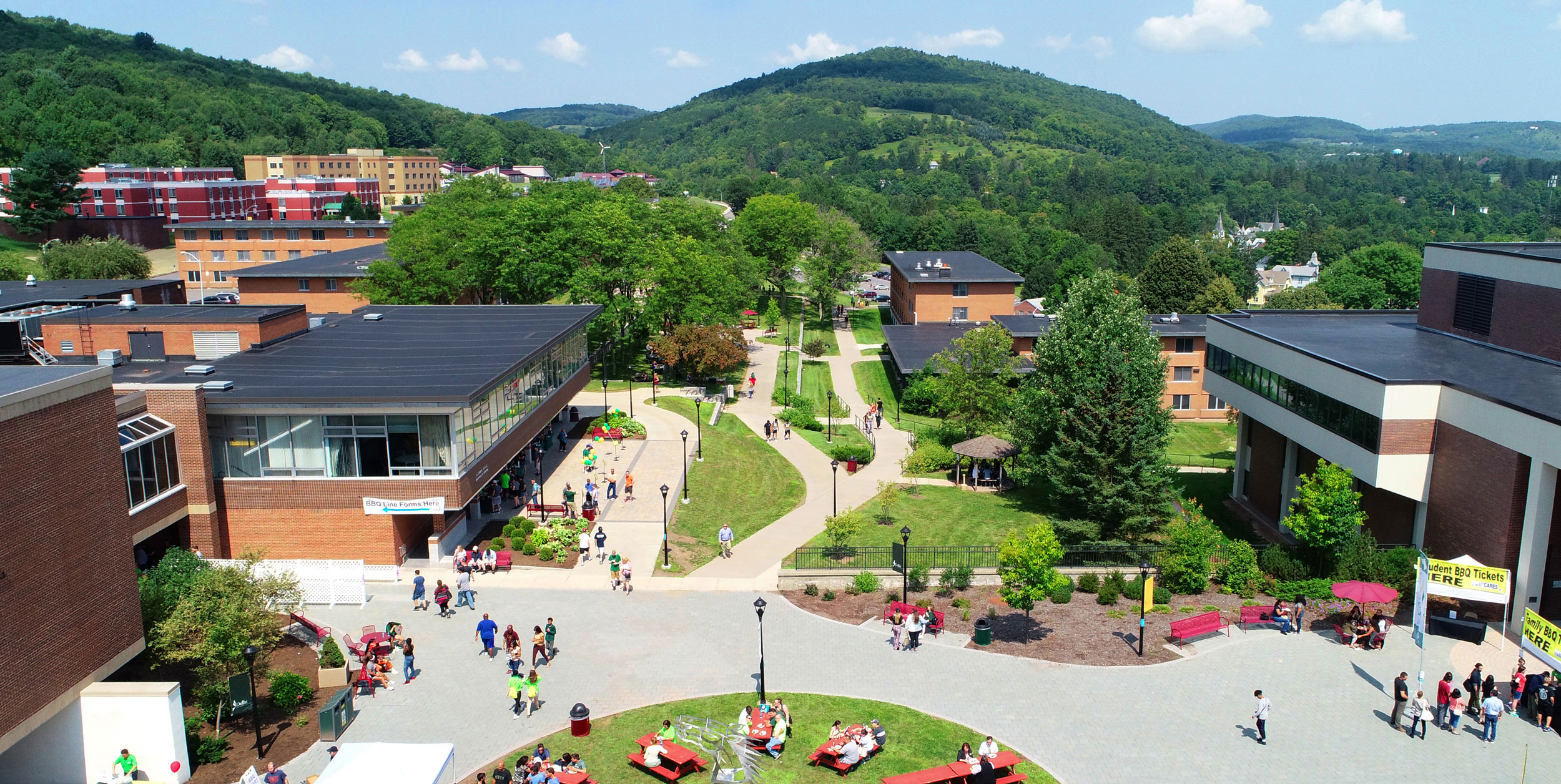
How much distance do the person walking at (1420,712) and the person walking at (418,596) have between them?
2596 cm

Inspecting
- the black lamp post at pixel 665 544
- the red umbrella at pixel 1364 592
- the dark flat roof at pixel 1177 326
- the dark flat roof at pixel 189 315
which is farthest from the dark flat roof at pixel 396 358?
the dark flat roof at pixel 1177 326

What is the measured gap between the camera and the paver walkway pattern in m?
21.8

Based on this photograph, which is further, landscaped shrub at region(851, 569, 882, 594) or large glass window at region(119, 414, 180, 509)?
landscaped shrub at region(851, 569, 882, 594)

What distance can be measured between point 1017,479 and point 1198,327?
2925cm

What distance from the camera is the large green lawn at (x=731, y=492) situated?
37.9 m

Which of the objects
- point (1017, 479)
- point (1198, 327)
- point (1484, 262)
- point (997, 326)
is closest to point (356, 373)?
point (1017, 479)

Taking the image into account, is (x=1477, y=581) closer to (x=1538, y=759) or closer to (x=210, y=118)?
(x=1538, y=759)

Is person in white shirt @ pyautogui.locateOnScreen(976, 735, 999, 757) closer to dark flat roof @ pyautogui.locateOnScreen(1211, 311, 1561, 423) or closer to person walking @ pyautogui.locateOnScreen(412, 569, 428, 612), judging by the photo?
person walking @ pyautogui.locateOnScreen(412, 569, 428, 612)

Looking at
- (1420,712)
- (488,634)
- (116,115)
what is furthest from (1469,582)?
(116,115)

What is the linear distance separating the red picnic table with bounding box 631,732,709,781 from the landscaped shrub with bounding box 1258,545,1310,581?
20783mm

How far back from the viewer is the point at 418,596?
3048 cm

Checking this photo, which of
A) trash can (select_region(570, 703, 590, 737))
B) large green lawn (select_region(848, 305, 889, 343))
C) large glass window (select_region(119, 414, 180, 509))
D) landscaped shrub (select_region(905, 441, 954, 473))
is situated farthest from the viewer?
large green lawn (select_region(848, 305, 889, 343))

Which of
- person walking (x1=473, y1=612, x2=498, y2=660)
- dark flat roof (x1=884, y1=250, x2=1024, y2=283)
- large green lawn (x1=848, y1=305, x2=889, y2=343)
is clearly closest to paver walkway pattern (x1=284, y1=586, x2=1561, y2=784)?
person walking (x1=473, y1=612, x2=498, y2=660)

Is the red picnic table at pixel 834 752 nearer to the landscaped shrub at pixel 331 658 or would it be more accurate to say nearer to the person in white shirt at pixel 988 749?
the person in white shirt at pixel 988 749
